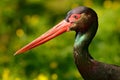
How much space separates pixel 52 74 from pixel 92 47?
123 centimetres

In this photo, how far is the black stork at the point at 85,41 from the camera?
19.3ft

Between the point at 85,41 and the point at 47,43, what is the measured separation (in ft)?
13.3

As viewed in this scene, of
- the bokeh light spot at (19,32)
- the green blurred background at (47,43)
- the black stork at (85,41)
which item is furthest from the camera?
the bokeh light spot at (19,32)

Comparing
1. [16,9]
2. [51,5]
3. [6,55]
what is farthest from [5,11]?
[6,55]

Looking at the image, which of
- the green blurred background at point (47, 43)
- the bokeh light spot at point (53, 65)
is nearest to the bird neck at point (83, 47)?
the green blurred background at point (47, 43)

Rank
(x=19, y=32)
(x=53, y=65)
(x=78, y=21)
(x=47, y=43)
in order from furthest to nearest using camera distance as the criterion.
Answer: (x=19, y=32) → (x=47, y=43) → (x=53, y=65) → (x=78, y=21)

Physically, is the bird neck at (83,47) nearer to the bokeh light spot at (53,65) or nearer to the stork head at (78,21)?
the stork head at (78,21)

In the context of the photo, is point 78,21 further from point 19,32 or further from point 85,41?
point 19,32

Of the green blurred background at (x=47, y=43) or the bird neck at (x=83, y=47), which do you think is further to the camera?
the green blurred background at (x=47, y=43)

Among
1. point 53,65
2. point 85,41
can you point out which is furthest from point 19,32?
point 85,41

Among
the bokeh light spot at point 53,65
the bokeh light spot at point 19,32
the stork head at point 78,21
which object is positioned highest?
the stork head at point 78,21

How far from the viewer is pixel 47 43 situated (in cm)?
1002

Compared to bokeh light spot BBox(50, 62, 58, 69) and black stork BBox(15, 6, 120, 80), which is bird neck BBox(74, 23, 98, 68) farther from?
bokeh light spot BBox(50, 62, 58, 69)

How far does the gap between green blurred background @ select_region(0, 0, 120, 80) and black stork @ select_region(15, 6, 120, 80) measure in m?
2.25
